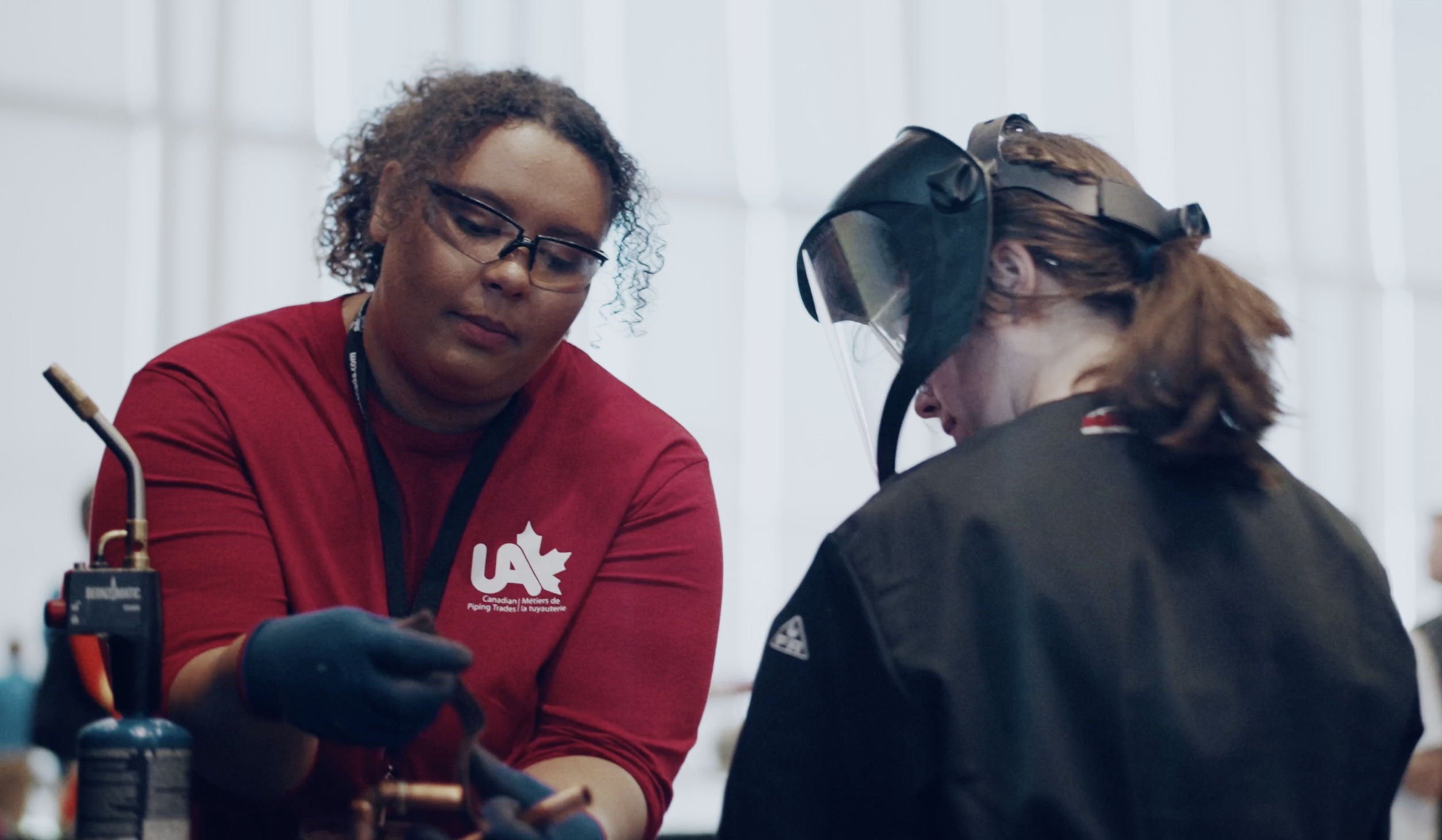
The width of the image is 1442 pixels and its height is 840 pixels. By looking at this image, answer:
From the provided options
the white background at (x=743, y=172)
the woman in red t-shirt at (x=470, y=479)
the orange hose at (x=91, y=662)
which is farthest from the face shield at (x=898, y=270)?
the white background at (x=743, y=172)

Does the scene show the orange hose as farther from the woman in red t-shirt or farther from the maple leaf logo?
the maple leaf logo

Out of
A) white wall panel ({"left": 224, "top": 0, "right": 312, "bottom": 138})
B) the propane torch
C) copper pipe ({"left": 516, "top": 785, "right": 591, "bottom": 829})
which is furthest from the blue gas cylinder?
white wall panel ({"left": 224, "top": 0, "right": 312, "bottom": 138})

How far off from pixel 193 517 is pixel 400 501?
187mm

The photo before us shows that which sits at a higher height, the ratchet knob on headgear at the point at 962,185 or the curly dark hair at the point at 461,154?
the curly dark hair at the point at 461,154

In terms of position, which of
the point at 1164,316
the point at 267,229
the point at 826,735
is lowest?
the point at 826,735

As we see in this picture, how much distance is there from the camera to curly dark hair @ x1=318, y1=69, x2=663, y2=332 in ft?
4.07

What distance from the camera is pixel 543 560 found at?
3.96 feet

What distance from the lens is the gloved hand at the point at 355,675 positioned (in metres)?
0.79

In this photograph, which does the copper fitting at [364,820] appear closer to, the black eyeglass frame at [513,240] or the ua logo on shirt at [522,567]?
the ua logo on shirt at [522,567]

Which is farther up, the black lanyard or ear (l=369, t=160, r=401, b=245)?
ear (l=369, t=160, r=401, b=245)

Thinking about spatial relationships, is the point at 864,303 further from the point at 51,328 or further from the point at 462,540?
the point at 51,328

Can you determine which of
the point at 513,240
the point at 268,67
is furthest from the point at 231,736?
the point at 268,67

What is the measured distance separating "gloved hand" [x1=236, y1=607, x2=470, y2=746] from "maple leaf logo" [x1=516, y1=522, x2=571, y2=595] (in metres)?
0.34

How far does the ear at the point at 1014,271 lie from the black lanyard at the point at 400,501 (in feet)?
1.71
